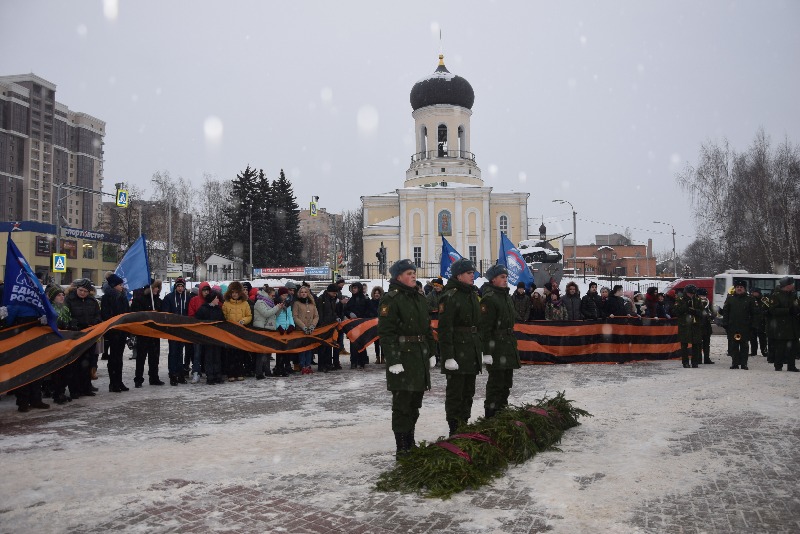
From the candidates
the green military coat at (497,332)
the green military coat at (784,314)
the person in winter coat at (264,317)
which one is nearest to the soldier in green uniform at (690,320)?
the green military coat at (784,314)

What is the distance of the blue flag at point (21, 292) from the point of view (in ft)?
29.8

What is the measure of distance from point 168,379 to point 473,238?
50707mm

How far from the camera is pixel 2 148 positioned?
365 feet

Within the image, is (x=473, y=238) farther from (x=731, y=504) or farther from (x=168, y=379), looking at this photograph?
(x=731, y=504)

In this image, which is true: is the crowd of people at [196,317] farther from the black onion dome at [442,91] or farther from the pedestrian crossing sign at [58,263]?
the black onion dome at [442,91]

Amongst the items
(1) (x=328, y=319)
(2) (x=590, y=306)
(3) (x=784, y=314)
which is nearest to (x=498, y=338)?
(1) (x=328, y=319)

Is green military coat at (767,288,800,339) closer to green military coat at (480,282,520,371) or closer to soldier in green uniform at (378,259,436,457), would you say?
green military coat at (480,282,520,371)

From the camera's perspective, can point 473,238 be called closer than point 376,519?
No

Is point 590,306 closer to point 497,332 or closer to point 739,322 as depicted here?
point 739,322

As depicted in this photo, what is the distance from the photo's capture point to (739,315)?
13.4 m

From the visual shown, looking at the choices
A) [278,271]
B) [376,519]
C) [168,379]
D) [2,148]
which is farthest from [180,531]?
[2,148]

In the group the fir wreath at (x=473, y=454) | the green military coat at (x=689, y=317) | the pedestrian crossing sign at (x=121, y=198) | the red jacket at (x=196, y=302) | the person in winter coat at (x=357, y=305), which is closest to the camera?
the fir wreath at (x=473, y=454)

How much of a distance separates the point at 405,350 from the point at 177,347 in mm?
7362

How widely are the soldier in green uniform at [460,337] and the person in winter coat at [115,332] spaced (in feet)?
22.2
